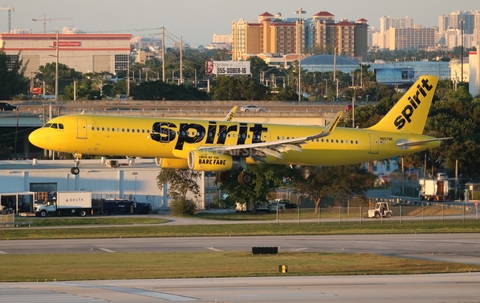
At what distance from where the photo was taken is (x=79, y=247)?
212 feet

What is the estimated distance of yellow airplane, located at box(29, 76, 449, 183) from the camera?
2537 inches

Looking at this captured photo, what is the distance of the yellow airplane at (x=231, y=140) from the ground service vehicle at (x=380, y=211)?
12858 millimetres

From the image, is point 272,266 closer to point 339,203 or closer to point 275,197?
point 339,203

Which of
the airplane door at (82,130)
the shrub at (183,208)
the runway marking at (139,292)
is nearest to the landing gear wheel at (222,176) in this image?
the airplane door at (82,130)

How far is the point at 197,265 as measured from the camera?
55000 millimetres

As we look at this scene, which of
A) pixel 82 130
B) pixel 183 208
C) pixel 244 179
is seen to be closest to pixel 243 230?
pixel 244 179

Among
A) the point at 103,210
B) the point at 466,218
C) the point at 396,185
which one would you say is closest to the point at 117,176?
the point at 103,210

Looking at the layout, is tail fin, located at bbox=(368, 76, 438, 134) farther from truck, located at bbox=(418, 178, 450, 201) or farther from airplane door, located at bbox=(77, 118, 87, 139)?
truck, located at bbox=(418, 178, 450, 201)

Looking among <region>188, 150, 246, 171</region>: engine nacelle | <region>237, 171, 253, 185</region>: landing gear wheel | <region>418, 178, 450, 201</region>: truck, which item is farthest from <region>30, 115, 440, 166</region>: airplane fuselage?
<region>418, 178, 450, 201</region>: truck

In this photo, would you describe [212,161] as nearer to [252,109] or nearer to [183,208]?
[183,208]

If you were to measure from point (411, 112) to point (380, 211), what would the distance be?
13.8 metres

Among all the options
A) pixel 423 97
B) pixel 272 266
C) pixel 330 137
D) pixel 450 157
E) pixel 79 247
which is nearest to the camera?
pixel 272 266

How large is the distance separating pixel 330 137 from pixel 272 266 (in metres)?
18.8

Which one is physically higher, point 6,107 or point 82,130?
point 6,107
